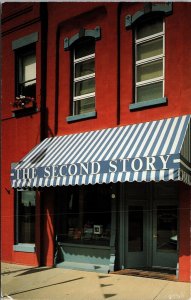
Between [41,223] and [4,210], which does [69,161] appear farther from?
[4,210]

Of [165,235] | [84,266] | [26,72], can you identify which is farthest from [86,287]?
[26,72]

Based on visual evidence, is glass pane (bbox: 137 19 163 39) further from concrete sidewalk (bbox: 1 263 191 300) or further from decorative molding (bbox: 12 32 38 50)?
concrete sidewalk (bbox: 1 263 191 300)

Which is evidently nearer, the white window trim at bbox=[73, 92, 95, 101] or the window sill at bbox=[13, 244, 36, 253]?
the white window trim at bbox=[73, 92, 95, 101]

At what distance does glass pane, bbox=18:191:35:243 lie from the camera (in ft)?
39.2

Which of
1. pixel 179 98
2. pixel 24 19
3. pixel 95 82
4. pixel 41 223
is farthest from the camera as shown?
pixel 24 19

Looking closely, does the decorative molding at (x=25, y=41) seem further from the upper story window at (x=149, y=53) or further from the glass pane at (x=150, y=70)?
the glass pane at (x=150, y=70)

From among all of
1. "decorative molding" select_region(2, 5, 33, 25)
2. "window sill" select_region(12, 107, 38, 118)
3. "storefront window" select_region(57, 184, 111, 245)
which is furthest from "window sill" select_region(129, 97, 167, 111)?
"decorative molding" select_region(2, 5, 33, 25)

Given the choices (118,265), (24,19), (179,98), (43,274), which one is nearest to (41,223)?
(43,274)

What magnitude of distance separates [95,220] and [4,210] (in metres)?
3.40

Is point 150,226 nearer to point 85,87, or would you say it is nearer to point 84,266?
Result: point 84,266

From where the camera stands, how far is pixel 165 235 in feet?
32.6

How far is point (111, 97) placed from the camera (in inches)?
406

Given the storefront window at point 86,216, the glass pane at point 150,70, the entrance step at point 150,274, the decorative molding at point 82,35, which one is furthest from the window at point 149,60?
the entrance step at point 150,274

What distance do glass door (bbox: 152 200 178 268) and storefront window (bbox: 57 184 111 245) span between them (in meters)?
1.28
